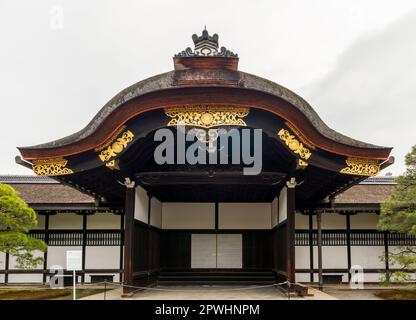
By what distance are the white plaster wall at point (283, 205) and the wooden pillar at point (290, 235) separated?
673 mm

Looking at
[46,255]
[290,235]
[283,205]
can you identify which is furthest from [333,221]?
[46,255]

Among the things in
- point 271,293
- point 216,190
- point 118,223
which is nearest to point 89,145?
point 216,190

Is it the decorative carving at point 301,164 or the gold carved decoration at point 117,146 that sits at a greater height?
the gold carved decoration at point 117,146

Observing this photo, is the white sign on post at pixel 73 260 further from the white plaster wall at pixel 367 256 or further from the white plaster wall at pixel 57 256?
the white plaster wall at pixel 367 256

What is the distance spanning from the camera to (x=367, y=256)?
701 inches

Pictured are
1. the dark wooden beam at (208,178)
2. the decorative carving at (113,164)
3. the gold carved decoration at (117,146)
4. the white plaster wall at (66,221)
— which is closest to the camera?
the gold carved decoration at (117,146)

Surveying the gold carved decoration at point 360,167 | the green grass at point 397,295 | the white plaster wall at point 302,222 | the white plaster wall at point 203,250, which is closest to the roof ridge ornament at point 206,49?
the gold carved decoration at point 360,167

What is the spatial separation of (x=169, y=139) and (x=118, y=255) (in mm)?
8644

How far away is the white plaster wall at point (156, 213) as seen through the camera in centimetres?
1402

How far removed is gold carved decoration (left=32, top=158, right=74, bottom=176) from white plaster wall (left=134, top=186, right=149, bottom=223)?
192 centimetres

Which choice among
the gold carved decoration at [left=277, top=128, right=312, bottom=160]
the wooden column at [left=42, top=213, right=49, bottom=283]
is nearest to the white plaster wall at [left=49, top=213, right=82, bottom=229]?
the wooden column at [left=42, top=213, right=49, bottom=283]

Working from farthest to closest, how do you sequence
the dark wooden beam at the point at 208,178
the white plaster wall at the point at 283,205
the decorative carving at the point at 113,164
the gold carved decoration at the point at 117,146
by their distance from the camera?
the white plaster wall at the point at 283,205 < the dark wooden beam at the point at 208,178 < the decorative carving at the point at 113,164 < the gold carved decoration at the point at 117,146

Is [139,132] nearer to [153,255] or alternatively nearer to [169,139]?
[169,139]

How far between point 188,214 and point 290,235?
5.38 metres
